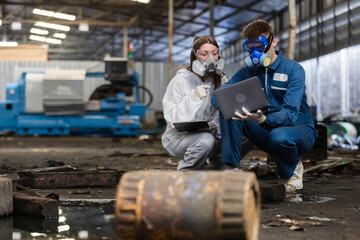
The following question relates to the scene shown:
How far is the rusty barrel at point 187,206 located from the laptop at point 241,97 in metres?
1.81

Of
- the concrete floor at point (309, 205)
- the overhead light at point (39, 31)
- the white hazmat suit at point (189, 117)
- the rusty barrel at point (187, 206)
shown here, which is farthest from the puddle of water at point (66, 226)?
the overhead light at point (39, 31)

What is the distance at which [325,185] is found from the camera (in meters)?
5.42

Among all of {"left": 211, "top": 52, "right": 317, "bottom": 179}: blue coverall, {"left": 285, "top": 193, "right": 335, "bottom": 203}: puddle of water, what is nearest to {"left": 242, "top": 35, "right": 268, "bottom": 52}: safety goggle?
{"left": 211, "top": 52, "right": 317, "bottom": 179}: blue coverall

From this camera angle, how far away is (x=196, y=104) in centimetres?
457

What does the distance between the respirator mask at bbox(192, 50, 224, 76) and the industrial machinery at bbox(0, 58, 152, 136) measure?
11.5 m

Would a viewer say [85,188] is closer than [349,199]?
No

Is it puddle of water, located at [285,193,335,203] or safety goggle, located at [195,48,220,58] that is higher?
safety goggle, located at [195,48,220,58]

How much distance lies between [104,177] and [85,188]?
0.70 ft

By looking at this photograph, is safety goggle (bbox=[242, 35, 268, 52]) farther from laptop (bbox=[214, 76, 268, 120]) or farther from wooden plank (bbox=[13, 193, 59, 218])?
wooden plank (bbox=[13, 193, 59, 218])

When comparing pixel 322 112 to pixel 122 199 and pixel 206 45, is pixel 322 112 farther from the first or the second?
pixel 122 199

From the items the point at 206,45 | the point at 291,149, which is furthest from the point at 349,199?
the point at 206,45

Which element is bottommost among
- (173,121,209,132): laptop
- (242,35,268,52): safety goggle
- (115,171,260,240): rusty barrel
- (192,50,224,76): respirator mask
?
(115,171,260,240): rusty barrel

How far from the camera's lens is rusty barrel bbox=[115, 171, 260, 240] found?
2.16m

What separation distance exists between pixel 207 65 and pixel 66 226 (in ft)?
6.46
